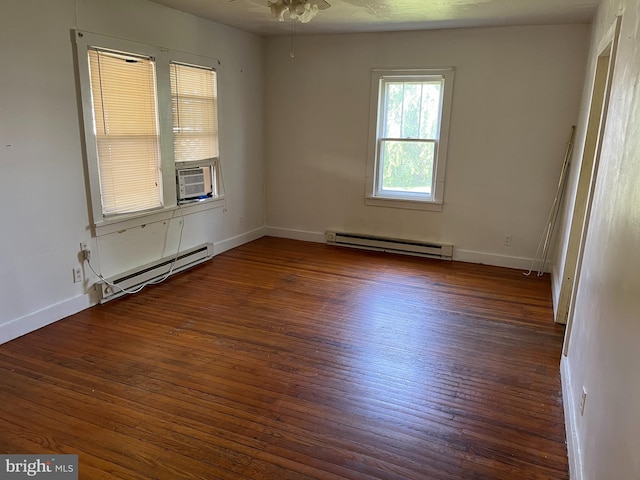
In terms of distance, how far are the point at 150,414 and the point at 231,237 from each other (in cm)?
326

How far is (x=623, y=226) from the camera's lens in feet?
5.49

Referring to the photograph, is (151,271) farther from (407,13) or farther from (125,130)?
(407,13)

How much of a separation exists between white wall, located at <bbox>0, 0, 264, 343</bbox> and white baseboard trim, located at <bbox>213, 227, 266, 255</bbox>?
968 mm

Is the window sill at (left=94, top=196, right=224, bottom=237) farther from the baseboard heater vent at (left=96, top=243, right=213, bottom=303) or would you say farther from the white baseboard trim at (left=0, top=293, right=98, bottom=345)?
the white baseboard trim at (left=0, top=293, right=98, bottom=345)

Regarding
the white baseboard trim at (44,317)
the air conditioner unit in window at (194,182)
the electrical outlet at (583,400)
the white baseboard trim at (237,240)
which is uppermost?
the air conditioner unit in window at (194,182)

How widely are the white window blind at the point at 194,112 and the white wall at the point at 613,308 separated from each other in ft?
11.6

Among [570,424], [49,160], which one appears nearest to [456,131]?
[570,424]

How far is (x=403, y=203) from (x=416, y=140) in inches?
28.9

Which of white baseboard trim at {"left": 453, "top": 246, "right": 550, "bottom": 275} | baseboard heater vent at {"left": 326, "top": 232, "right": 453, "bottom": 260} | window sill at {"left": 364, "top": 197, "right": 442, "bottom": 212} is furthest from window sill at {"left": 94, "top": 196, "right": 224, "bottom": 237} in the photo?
white baseboard trim at {"left": 453, "top": 246, "right": 550, "bottom": 275}

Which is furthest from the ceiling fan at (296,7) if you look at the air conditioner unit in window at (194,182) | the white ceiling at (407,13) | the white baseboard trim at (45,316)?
the white baseboard trim at (45,316)

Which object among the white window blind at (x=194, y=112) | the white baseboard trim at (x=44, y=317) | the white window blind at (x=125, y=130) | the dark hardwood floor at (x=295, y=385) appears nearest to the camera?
the dark hardwood floor at (x=295, y=385)

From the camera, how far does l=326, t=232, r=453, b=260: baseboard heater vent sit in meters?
5.21

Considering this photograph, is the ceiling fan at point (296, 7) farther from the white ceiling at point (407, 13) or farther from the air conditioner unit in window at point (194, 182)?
the air conditioner unit in window at point (194, 182)
